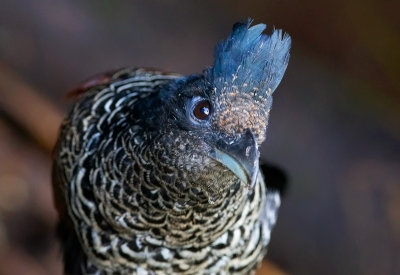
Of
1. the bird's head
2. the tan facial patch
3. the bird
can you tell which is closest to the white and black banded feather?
the bird

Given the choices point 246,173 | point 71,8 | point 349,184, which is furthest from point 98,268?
point 71,8

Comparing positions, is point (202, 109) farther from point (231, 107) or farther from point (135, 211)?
point (135, 211)

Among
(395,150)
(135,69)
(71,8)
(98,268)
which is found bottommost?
(98,268)

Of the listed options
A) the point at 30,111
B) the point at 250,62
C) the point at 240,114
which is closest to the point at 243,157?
the point at 240,114

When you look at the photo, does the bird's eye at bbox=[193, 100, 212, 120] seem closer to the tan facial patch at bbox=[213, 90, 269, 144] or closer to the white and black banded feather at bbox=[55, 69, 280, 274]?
the tan facial patch at bbox=[213, 90, 269, 144]

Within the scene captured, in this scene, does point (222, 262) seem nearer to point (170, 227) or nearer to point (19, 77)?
point (170, 227)

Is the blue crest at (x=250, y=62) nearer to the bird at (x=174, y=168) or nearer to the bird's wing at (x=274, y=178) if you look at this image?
the bird at (x=174, y=168)

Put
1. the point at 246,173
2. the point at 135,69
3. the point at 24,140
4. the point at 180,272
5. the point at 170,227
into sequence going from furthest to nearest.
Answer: the point at 24,140 < the point at 135,69 < the point at 180,272 < the point at 170,227 < the point at 246,173

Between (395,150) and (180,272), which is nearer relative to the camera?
(180,272)
